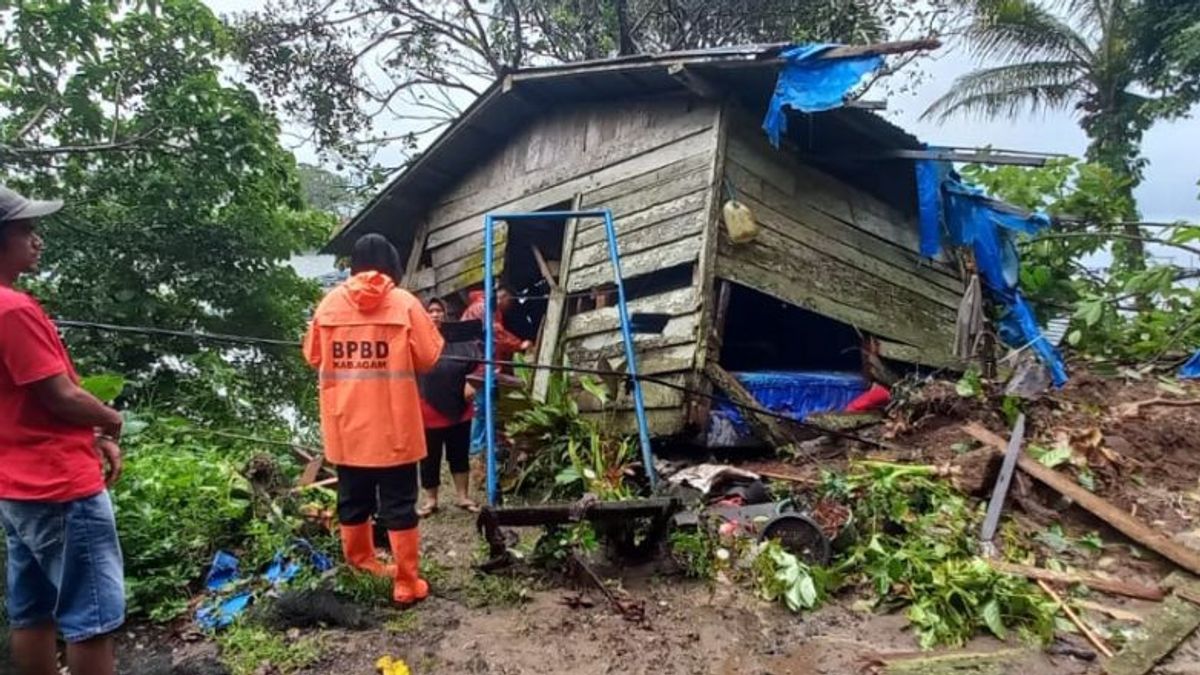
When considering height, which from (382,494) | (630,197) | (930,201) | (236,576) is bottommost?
(236,576)

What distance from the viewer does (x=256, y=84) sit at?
484 inches

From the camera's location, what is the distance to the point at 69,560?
2262mm

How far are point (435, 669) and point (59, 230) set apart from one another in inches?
270

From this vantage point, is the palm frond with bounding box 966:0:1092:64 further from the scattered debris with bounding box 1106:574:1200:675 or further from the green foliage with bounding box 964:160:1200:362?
the scattered debris with bounding box 1106:574:1200:675

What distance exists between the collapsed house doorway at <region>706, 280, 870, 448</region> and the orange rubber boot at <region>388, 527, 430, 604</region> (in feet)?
9.32

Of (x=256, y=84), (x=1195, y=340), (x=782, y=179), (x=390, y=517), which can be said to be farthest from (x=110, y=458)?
(x=256, y=84)

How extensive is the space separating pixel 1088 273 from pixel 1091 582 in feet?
22.7

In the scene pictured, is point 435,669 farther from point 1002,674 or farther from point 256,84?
point 256,84

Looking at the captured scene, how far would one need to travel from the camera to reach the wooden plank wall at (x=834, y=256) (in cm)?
607

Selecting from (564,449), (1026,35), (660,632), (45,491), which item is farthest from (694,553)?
(1026,35)

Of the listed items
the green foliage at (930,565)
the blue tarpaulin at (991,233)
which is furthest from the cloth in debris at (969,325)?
the green foliage at (930,565)

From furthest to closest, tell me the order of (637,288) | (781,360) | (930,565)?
1. (781,360)
2. (637,288)
3. (930,565)

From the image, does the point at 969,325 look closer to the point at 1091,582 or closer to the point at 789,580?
the point at 1091,582

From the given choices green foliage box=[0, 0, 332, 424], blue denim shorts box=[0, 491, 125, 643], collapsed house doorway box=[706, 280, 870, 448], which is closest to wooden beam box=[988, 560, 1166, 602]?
collapsed house doorway box=[706, 280, 870, 448]
